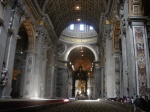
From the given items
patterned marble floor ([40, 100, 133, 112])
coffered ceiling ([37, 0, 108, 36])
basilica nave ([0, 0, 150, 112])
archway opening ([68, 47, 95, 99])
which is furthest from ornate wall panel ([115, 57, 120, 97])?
archway opening ([68, 47, 95, 99])

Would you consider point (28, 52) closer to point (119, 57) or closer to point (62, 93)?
point (119, 57)

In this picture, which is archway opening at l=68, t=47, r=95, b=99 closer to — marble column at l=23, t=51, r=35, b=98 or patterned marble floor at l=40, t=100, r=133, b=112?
marble column at l=23, t=51, r=35, b=98

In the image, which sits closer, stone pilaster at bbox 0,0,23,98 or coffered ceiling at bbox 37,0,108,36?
stone pilaster at bbox 0,0,23,98

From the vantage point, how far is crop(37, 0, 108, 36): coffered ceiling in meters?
17.5

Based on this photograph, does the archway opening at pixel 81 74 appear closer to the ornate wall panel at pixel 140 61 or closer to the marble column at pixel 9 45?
the marble column at pixel 9 45

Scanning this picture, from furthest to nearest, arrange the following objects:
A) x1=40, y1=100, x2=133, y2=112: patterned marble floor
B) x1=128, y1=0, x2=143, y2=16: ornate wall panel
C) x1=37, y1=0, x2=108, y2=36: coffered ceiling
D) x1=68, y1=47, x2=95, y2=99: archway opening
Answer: x1=68, y1=47, x2=95, y2=99: archway opening → x1=37, y1=0, x2=108, y2=36: coffered ceiling → x1=128, y1=0, x2=143, y2=16: ornate wall panel → x1=40, y1=100, x2=133, y2=112: patterned marble floor

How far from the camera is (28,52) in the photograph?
46.0 ft

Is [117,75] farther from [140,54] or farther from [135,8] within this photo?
[135,8]

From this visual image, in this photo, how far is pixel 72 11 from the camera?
2114 cm

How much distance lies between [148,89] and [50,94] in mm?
14894

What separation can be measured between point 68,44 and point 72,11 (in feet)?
27.9

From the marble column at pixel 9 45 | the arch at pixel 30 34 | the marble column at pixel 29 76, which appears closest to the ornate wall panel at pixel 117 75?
the marble column at pixel 29 76

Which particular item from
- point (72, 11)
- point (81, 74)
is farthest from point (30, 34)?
point (81, 74)

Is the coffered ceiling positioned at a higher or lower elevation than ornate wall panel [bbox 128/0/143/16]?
higher
